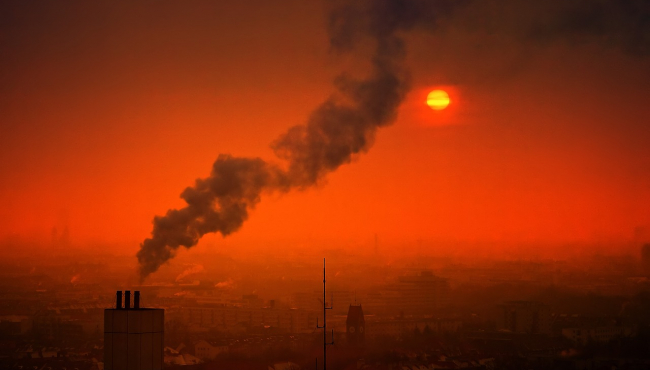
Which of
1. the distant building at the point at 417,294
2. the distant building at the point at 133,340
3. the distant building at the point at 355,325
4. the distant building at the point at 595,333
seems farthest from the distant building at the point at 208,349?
the distant building at the point at 595,333

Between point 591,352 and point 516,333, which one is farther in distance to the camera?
point 516,333

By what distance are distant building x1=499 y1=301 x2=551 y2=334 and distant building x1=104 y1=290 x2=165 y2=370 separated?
35576 millimetres

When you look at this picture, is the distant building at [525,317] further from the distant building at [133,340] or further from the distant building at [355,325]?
the distant building at [133,340]

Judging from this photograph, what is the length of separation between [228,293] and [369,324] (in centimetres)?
1026

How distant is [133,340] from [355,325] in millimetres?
29995

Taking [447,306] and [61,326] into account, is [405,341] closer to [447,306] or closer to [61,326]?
[447,306]

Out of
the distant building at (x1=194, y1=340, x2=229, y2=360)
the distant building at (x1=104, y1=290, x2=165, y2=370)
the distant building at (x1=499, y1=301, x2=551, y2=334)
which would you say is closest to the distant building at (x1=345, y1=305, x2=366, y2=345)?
the distant building at (x1=194, y1=340, x2=229, y2=360)

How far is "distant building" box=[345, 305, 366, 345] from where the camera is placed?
172 ft

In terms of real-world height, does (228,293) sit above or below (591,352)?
above

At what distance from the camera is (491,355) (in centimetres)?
5247

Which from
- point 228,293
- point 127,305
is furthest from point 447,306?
point 127,305

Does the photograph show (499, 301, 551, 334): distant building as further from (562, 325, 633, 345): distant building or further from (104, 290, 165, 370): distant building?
(104, 290, 165, 370): distant building

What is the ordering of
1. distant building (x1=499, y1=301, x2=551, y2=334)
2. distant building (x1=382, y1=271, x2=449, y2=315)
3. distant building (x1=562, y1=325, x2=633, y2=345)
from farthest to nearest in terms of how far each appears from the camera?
distant building (x1=382, y1=271, x2=449, y2=315) < distant building (x1=499, y1=301, x2=551, y2=334) < distant building (x1=562, y1=325, x2=633, y2=345)

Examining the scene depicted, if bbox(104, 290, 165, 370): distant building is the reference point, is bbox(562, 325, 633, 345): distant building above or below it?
below
